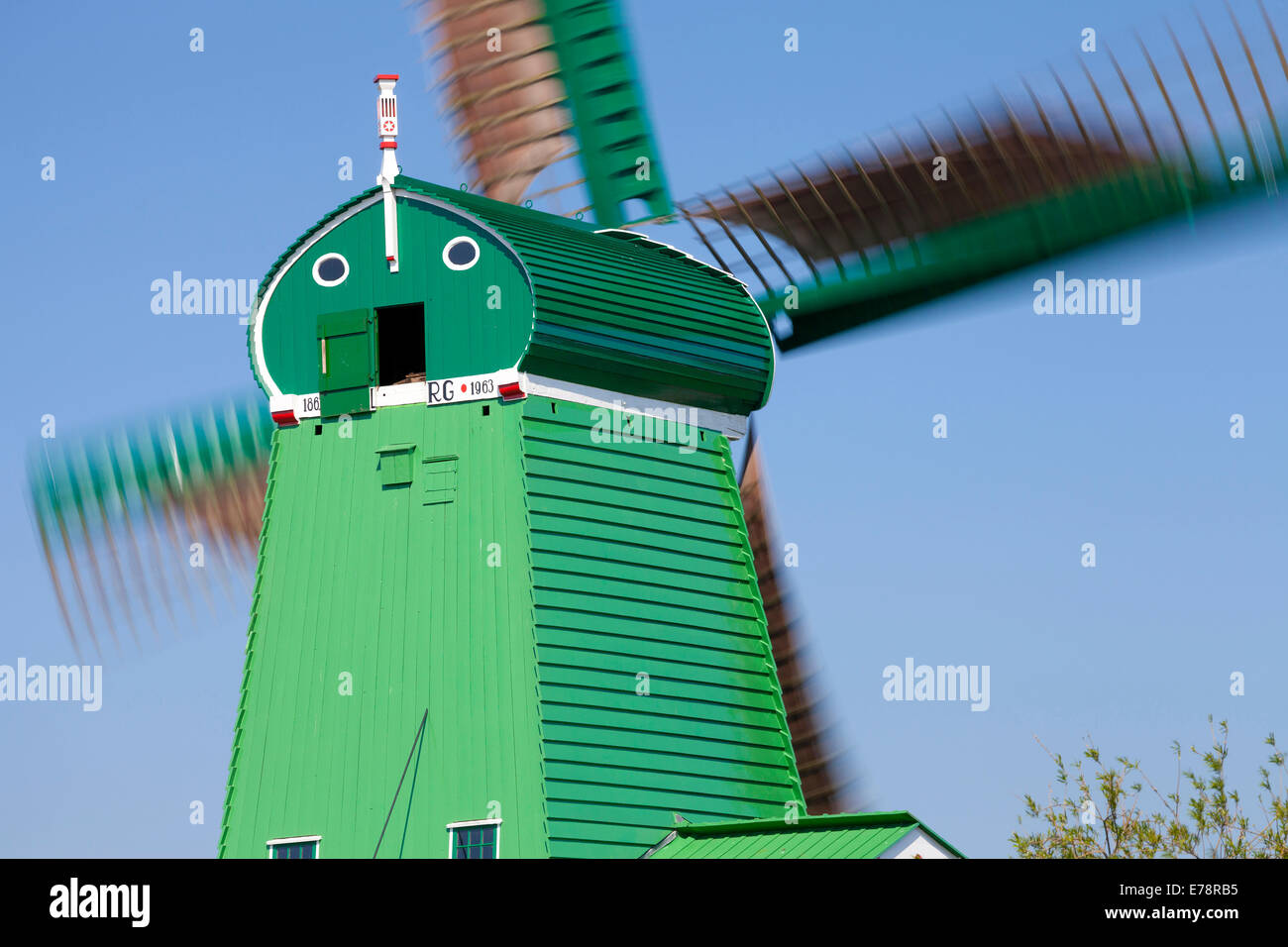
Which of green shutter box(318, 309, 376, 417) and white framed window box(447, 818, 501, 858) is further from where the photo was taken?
green shutter box(318, 309, 376, 417)

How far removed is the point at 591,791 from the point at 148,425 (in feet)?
24.4

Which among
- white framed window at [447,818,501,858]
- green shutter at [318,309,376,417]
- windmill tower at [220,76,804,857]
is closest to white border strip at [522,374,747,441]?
windmill tower at [220,76,804,857]

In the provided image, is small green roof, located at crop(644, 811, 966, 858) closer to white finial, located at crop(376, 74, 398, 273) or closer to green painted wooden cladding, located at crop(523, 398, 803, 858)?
green painted wooden cladding, located at crop(523, 398, 803, 858)

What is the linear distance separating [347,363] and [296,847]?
4497mm

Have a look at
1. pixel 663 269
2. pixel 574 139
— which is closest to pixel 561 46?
pixel 574 139

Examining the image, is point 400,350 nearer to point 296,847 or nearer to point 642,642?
point 642,642

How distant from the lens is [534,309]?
21.3 metres

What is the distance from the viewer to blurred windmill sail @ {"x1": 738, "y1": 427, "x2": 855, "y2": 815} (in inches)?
992

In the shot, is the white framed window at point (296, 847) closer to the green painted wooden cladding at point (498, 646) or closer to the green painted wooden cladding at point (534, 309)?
the green painted wooden cladding at point (498, 646)

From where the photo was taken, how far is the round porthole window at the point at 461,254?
857 inches

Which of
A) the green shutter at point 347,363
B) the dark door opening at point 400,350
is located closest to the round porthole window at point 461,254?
the green shutter at point 347,363

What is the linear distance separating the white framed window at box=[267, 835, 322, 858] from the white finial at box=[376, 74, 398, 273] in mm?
5304
